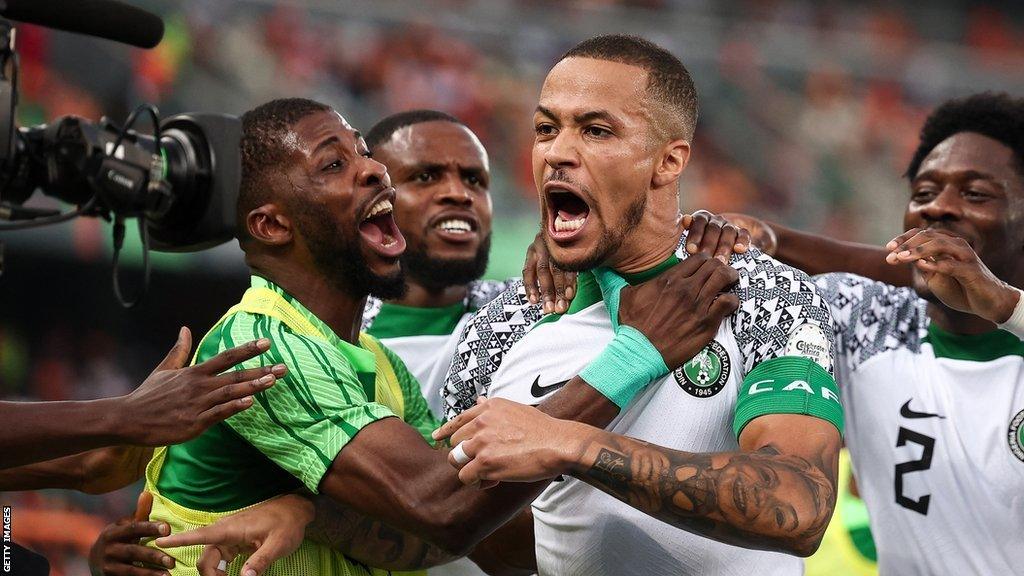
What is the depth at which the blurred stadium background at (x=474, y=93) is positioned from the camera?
28.6 ft

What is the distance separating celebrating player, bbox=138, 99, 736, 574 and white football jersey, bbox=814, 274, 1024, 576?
1197mm

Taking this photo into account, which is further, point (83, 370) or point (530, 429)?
point (83, 370)

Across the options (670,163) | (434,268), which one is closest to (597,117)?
(670,163)

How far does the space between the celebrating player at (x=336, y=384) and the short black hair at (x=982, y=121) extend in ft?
5.19

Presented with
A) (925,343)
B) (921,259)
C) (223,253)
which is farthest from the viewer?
(223,253)

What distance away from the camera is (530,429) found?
2.55m

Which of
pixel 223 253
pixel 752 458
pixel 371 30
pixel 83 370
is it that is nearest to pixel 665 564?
pixel 752 458

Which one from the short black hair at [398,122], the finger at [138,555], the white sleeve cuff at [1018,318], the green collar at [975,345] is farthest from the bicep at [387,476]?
the short black hair at [398,122]

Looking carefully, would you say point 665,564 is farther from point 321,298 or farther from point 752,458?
point 321,298

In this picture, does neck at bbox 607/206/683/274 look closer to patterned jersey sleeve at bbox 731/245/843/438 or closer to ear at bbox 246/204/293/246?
patterned jersey sleeve at bbox 731/245/843/438

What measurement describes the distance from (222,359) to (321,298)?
687 millimetres

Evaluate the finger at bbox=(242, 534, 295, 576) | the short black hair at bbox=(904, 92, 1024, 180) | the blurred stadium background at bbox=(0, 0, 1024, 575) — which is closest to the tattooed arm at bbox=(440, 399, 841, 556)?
the finger at bbox=(242, 534, 295, 576)

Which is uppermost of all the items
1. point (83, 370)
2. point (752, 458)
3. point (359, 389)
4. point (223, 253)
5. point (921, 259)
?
point (921, 259)

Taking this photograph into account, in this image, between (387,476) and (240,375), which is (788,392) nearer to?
(387,476)
